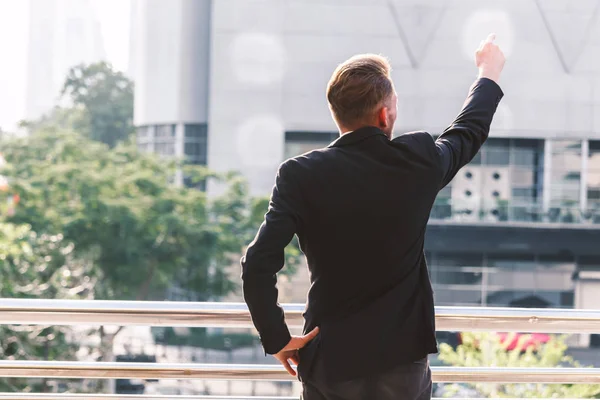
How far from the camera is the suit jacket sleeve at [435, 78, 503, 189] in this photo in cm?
137

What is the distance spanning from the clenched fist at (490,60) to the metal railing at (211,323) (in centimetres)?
55

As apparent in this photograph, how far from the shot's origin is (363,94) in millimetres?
→ 1268

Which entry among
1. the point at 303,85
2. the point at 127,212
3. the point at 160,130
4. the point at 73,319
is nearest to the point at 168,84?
the point at 160,130

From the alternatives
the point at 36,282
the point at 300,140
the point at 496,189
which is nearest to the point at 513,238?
the point at 496,189

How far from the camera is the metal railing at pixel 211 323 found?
179cm

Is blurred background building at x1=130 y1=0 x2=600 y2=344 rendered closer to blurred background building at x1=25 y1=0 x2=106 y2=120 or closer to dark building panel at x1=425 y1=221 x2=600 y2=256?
dark building panel at x1=425 y1=221 x2=600 y2=256

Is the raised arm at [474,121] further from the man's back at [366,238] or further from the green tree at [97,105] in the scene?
the green tree at [97,105]

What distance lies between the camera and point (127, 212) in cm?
1472

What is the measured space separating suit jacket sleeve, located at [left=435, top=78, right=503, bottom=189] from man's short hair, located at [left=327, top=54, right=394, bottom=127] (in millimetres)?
144

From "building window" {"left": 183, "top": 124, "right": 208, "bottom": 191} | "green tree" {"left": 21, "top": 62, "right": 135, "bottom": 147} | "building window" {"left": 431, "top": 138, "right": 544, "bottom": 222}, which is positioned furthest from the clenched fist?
"green tree" {"left": 21, "top": 62, "right": 135, "bottom": 147}

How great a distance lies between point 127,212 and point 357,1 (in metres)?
11.1

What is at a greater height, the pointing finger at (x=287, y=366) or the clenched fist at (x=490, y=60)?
the clenched fist at (x=490, y=60)

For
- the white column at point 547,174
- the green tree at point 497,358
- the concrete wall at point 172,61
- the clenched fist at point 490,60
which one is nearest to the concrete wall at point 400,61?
the white column at point 547,174

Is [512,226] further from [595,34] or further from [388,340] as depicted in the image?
[388,340]
